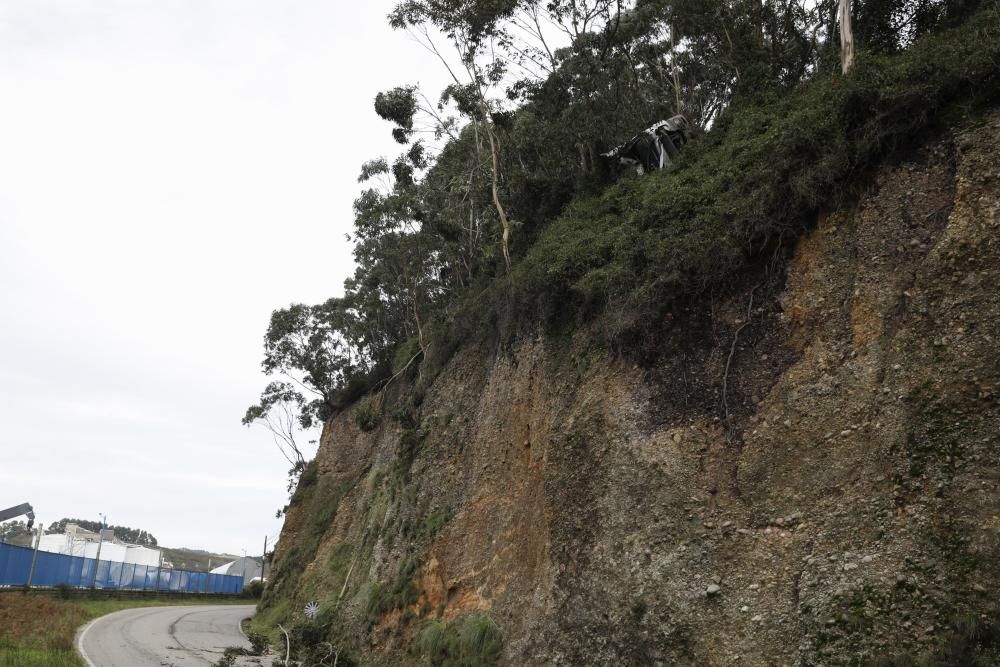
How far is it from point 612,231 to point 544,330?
2.69 meters

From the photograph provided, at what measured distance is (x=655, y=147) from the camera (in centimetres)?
1998

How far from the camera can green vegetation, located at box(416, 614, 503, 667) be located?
1376cm

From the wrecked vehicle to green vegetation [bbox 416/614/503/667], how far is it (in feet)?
39.7

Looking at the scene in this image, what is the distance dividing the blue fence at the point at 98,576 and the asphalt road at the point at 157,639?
19.7 feet

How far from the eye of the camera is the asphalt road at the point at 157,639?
18391mm

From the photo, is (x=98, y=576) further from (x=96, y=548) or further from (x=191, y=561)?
(x=191, y=561)

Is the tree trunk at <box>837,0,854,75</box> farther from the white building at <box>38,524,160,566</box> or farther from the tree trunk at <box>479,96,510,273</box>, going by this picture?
the white building at <box>38,524,160,566</box>

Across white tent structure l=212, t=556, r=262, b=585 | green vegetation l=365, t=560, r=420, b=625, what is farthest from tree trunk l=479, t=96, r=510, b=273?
white tent structure l=212, t=556, r=262, b=585

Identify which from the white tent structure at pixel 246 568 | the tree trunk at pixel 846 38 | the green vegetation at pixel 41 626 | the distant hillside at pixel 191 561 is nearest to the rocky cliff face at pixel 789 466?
the tree trunk at pixel 846 38

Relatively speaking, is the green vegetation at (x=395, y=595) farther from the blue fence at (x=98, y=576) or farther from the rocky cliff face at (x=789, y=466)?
the blue fence at (x=98, y=576)

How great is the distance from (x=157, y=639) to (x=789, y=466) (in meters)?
20.8

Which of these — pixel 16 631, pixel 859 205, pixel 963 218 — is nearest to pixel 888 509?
pixel 963 218

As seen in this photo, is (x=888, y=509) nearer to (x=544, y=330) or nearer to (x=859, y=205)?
(x=859, y=205)

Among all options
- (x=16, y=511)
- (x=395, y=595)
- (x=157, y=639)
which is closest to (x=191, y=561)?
(x=16, y=511)
